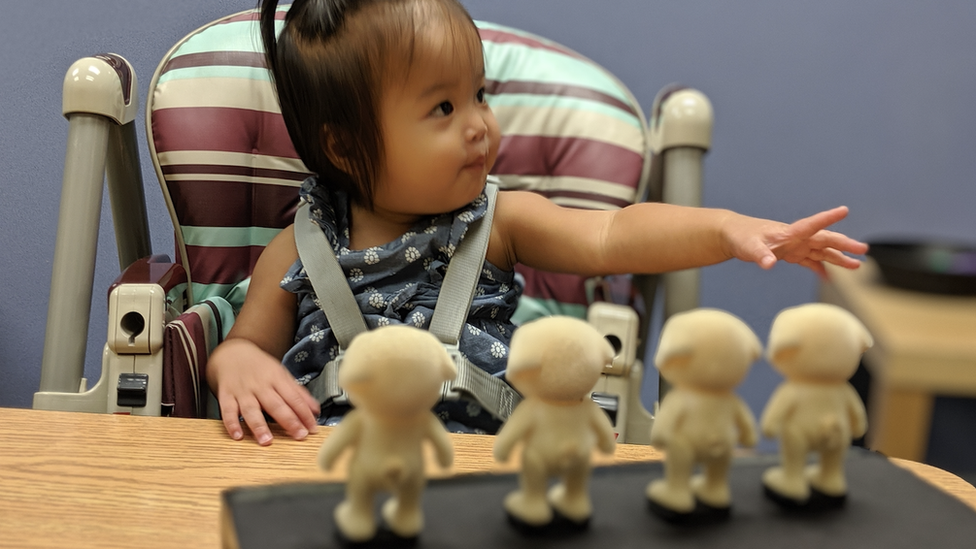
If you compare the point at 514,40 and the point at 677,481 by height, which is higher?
the point at 514,40

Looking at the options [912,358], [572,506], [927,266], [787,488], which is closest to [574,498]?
[572,506]

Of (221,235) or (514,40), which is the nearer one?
(221,235)

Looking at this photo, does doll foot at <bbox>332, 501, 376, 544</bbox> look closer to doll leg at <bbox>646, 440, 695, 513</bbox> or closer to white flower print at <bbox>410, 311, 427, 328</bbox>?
doll leg at <bbox>646, 440, 695, 513</bbox>

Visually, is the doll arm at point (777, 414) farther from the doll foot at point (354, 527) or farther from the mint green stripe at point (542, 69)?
the mint green stripe at point (542, 69)

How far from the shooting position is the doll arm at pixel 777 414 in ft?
1.22

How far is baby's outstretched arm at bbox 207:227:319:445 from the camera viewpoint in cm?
64

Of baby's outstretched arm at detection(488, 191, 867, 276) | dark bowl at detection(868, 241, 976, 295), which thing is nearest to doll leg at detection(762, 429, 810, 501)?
baby's outstretched arm at detection(488, 191, 867, 276)

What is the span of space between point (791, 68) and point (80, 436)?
1.21 metres

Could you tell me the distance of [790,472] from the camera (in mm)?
383

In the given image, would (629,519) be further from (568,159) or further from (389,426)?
(568,159)

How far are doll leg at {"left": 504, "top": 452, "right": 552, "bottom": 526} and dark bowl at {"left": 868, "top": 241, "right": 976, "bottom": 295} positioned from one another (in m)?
1.28

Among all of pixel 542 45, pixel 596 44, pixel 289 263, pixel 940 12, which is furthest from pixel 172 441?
pixel 940 12

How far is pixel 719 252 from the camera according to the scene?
67 centimetres

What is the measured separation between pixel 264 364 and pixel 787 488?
1.64ft
